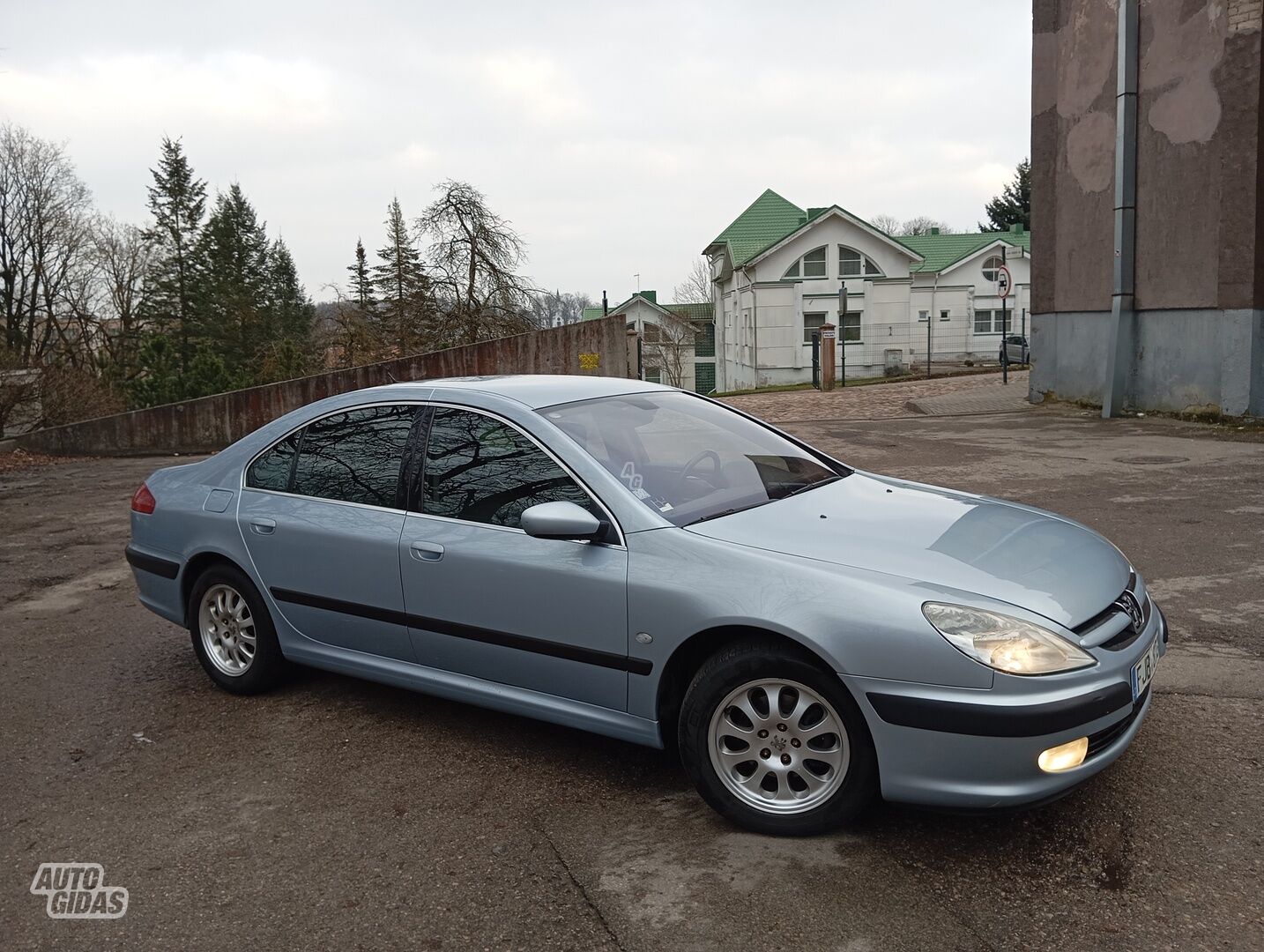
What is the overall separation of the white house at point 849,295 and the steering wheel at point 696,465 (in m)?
44.6

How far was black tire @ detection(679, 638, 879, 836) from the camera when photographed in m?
3.44

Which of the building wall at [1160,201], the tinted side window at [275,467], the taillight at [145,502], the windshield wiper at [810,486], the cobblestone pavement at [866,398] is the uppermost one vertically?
the building wall at [1160,201]

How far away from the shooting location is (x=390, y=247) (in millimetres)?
40625

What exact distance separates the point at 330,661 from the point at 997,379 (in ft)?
85.5

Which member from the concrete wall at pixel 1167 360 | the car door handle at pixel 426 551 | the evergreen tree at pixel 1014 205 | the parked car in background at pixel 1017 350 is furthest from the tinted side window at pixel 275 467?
the evergreen tree at pixel 1014 205

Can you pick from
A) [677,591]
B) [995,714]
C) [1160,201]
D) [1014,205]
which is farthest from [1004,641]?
[1014,205]

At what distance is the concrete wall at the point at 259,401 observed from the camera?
1928 centimetres

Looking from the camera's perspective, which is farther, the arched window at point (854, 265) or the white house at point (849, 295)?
the arched window at point (854, 265)

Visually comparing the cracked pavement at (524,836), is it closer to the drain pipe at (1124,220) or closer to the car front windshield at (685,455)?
the car front windshield at (685,455)

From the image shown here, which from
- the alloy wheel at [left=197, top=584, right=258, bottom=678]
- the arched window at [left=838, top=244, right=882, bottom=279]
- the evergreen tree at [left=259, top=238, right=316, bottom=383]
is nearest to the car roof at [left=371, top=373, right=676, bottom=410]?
the alloy wheel at [left=197, top=584, right=258, bottom=678]

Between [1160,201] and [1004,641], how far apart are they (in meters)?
15.4

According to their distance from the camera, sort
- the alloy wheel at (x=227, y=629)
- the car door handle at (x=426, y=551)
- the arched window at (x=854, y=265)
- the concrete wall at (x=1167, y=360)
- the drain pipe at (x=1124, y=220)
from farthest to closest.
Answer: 1. the arched window at (x=854, y=265)
2. the drain pipe at (x=1124, y=220)
3. the concrete wall at (x=1167, y=360)
4. the alloy wheel at (x=227, y=629)
5. the car door handle at (x=426, y=551)

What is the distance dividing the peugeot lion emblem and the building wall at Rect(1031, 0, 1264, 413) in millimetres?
13028

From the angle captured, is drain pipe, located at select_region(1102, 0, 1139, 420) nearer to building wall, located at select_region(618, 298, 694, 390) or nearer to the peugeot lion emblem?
the peugeot lion emblem
